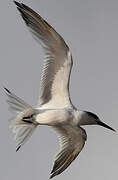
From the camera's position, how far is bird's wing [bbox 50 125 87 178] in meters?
14.1

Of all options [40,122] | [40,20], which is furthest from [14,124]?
→ [40,20]

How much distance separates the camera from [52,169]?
1396 centimetres

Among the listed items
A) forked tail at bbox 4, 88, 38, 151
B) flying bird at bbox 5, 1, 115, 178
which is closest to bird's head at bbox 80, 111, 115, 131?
flying bird at bbox 5, 1, 115, 178

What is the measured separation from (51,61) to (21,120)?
3.20 ft

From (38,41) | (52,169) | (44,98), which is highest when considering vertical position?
(38,41)

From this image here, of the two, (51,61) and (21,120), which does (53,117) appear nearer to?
(21,120)

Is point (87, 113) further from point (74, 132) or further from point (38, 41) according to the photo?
point (38, 41)

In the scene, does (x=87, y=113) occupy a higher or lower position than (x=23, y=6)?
lower

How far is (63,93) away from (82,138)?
77 centimetres

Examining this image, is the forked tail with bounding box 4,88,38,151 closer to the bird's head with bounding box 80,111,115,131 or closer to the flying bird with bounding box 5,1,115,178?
the flying bird with bounding box 5,1,115,178

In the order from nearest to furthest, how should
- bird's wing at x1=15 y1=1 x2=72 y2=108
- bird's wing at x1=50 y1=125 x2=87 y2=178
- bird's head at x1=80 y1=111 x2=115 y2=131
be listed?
1. bird's wing at x1=15 y1=1 x2=72 y2=108
2. bird's head at x1=80 y1=111 x2=115 y2=131
3. bird's wing at x1=50 y1=125 x2=87 y2=178

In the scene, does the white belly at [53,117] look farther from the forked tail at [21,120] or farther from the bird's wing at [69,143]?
the bird's wing at [69,143]

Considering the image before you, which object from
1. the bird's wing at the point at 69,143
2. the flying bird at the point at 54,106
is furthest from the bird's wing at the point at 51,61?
the bird's wing at the point at 69,143

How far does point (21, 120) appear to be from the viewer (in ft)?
45.4
